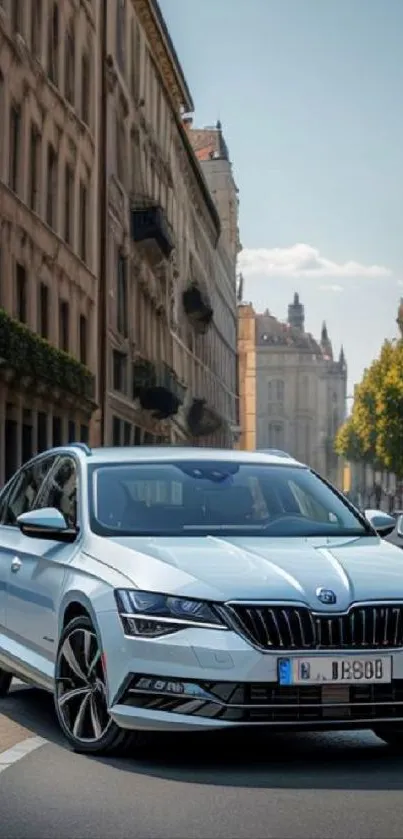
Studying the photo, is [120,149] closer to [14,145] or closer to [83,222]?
[83,222]

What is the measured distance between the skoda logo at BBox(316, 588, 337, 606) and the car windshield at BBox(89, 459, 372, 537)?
44.1 inches

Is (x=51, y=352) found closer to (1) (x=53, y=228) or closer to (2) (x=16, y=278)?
(2) (x=16, y=278)

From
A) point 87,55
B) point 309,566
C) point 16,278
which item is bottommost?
point 309,566

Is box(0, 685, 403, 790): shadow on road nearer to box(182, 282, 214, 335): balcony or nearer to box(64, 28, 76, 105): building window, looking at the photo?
box(64, 28, 76, 105): building window

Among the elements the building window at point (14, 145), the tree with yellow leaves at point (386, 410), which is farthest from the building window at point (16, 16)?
the tree with yellow leaves at point (386, 410)

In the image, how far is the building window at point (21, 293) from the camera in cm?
3525

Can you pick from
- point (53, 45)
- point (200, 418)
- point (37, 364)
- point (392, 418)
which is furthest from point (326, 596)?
point (392, 418)

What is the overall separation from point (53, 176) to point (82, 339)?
15.9 ft

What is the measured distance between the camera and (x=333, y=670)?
8.30m

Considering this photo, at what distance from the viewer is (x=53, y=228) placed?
38938 mm

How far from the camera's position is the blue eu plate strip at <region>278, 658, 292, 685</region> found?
8.26 m

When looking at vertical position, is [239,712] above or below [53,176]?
below

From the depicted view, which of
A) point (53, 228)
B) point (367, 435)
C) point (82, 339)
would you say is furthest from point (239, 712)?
point (367, 435)

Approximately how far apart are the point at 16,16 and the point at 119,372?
49.4ft
